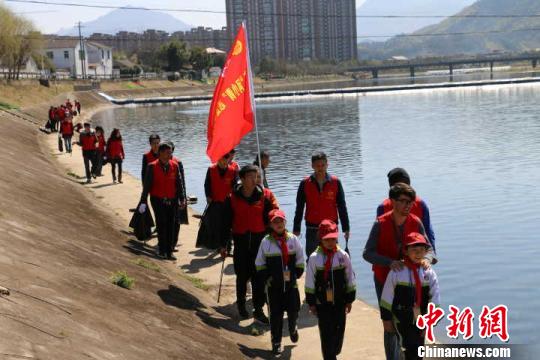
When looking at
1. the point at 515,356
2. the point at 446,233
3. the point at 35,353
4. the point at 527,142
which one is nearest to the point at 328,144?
the point at 527,142

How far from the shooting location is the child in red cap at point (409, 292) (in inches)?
244

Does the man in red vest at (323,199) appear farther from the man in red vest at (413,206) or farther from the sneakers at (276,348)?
the man in red vest at (413,206)

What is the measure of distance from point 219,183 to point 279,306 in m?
3.33

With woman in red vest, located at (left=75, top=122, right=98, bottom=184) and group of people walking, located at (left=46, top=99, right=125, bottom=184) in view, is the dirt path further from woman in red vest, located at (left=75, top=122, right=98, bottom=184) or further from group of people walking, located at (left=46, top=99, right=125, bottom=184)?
woman in red vest, located at (left=75, top=122, right=98, bottom=184)

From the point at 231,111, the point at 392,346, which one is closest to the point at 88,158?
the point at 231,111

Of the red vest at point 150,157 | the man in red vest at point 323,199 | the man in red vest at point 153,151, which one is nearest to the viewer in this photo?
the man in red vest at point 323,199

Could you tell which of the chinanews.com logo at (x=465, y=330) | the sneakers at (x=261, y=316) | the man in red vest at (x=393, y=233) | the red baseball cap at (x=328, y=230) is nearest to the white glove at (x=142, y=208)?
the sneakers at (x=261, y=316)

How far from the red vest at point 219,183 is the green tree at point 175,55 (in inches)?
5099

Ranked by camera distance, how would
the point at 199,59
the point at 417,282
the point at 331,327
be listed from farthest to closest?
the point at 199,59
the point at 331,327
the point at 417,282

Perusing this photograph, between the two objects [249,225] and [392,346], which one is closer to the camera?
[392,346]

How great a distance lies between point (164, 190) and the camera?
12.1 meters

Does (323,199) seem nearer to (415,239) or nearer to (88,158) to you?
(415,239)

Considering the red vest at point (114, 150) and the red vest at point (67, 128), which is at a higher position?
the red vest at point (67, 128)

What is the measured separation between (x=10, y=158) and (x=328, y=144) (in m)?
20.3
